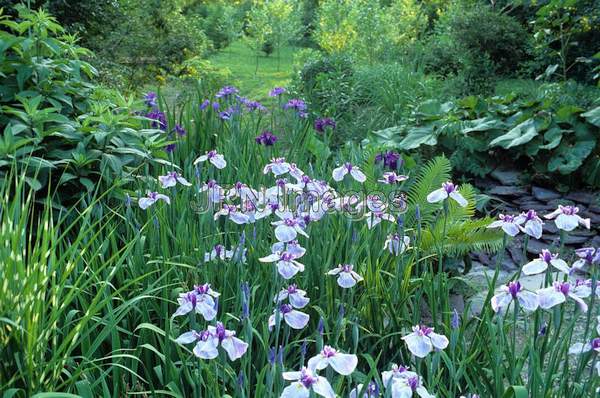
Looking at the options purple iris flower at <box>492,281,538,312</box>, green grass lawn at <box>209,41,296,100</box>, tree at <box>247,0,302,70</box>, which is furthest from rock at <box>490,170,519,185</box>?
tree at <box>247,0,302,70</box>

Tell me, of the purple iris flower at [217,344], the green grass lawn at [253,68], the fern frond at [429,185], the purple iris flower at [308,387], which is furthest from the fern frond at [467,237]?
the green grass lawn at [253,68]

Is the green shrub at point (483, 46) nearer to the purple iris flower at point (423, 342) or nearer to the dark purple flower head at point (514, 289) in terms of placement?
the dark purple flower head at point (514, 289)

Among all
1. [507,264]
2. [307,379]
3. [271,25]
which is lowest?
[271,25]

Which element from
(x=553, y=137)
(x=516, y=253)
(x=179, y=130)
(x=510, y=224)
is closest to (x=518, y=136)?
(x=553, y=137)

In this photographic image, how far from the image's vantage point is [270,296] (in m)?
→ 2.02

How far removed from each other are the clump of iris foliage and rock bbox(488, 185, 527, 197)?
3.57 feet

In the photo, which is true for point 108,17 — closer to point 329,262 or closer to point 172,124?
point 172,124

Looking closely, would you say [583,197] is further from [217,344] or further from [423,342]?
[217,344]

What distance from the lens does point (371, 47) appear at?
A: 31.0ft

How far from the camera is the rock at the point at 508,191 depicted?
14.5 ft

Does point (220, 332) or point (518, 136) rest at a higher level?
point (220, 332)

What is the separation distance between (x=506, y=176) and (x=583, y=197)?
0.55 m

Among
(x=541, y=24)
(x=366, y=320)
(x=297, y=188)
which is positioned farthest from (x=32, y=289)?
(x=541, y=24)

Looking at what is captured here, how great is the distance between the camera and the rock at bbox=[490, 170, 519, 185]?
4.61m
